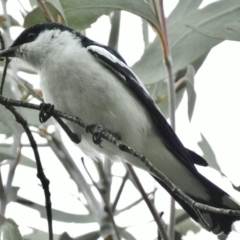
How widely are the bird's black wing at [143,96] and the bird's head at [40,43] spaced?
119 mm

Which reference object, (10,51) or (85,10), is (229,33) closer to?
(85,10)

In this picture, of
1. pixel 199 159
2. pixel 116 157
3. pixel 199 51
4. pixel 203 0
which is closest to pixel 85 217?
pixel 116 157

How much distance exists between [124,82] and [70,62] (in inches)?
8.0

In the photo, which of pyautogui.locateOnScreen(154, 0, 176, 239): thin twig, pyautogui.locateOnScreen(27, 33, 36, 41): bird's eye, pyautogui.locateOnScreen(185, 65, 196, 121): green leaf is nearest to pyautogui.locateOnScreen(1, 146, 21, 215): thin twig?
pyautogui.locateOnScreen(27, 33, 36, 41): bird's eye

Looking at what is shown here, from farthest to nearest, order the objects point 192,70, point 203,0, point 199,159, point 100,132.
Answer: point 203,0 < point 192,70 < point 199,159 < point 100,132

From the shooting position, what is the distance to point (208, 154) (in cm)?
234

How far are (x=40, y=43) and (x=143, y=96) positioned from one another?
0.42 metres

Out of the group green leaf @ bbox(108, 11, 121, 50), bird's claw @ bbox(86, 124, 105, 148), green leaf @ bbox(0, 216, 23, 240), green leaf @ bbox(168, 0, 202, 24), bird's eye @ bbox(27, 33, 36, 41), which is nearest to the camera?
green leaf @ bbox(0, 216, 23, 240)

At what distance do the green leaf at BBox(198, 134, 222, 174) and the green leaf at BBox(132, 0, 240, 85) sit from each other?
0.28 meters

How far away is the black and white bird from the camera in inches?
80.1

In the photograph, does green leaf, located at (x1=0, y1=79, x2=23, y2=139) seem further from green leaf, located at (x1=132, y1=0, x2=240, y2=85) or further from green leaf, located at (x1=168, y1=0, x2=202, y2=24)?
green leaf, located at (x1=168, y1=0, x2=202, y2=24)

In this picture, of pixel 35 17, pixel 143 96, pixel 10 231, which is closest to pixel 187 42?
pixel 143 96

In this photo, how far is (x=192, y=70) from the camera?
7.55 ft

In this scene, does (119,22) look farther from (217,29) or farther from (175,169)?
(175,169)
